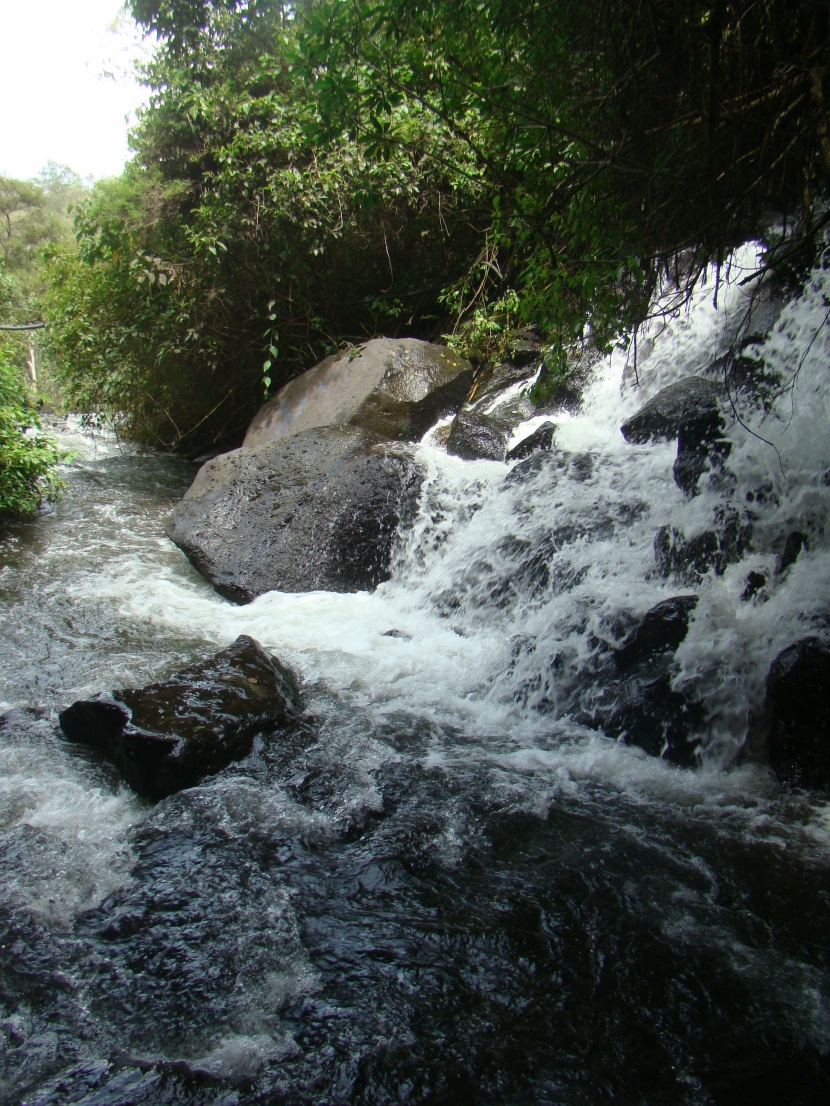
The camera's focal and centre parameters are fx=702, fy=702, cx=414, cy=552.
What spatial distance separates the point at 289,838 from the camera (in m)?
3.07

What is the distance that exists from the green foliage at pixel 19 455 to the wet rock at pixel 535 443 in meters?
5.24

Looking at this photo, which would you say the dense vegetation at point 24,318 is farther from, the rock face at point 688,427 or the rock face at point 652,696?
the rock face at point 652,696

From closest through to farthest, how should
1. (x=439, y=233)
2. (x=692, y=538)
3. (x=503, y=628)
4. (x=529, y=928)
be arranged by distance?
(x=529, y=928)
(x=692, y=538)
(x=503, y=628)
(x=439, y=233)

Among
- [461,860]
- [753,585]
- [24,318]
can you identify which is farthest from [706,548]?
[24,318]

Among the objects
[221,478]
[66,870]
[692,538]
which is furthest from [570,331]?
[221,478]

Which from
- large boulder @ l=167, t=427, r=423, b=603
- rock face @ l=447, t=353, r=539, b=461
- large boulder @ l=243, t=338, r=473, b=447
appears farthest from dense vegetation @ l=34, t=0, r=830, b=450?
large boulder @ l=167, t=427, r=423, b=603

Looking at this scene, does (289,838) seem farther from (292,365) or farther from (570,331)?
(292,365)

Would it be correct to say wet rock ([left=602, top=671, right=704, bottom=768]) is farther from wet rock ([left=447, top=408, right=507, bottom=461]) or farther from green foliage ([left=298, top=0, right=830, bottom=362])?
wet rock ([left=447, top=408, right=507, bottom=461])

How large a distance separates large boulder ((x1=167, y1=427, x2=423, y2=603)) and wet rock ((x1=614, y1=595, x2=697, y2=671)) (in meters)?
2.83

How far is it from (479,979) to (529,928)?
0.30 metres

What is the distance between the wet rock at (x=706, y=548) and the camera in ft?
15.5

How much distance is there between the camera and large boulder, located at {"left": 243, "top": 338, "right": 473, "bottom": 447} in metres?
8.24

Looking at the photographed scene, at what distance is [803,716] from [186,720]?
309 cm

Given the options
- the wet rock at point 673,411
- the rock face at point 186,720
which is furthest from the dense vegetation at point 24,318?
the wet rock at point 673,411
